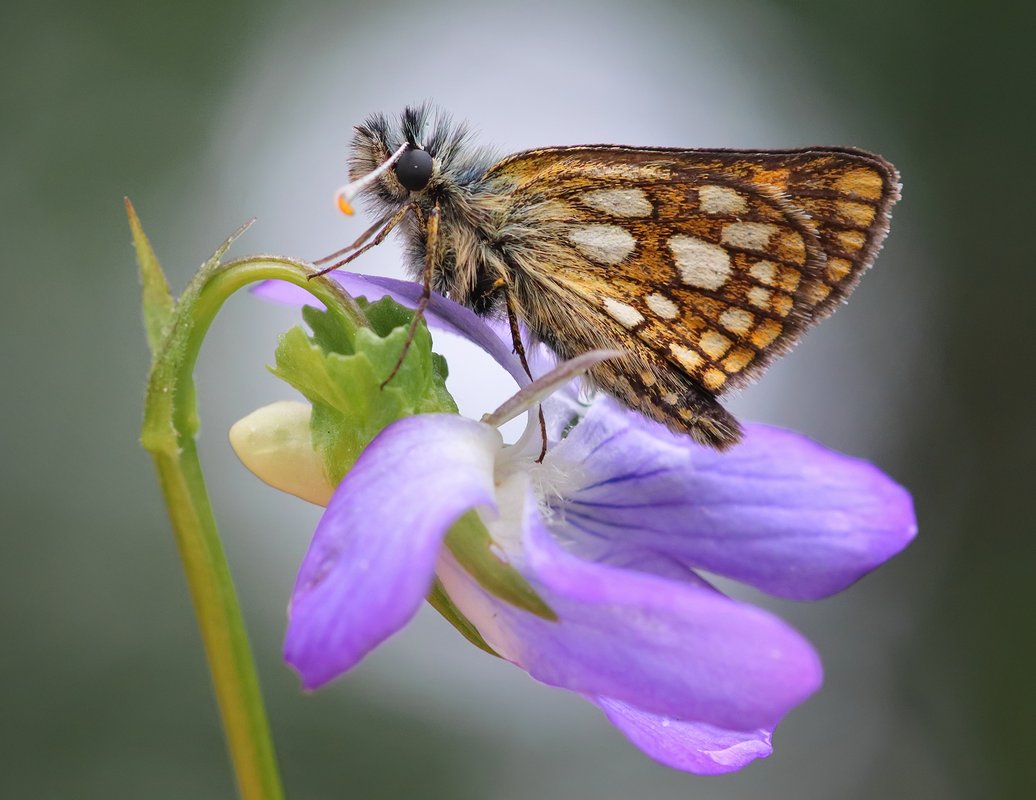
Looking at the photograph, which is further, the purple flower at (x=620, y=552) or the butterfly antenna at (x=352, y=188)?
the butterfly antenna at (x=352, y=188)

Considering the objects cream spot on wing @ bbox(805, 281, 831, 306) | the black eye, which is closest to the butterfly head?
the black eye

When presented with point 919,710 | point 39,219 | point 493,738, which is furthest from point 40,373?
point 919,710

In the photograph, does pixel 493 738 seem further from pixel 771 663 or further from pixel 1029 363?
pixel 771 663

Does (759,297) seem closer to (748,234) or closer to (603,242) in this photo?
(748,234)

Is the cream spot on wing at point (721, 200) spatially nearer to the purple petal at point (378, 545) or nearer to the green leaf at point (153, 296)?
the purple petal at point (378, 545)

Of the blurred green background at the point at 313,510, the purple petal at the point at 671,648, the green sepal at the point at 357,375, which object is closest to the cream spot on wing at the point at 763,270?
the green sepal at the point at 357,375

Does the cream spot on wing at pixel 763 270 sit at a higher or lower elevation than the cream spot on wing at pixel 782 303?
higher

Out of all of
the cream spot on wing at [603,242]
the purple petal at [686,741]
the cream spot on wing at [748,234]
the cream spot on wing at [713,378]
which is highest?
the cream spot on wing at [603,242]
